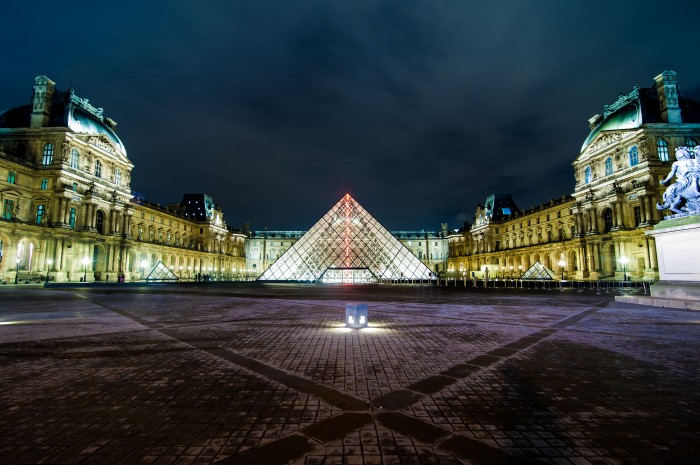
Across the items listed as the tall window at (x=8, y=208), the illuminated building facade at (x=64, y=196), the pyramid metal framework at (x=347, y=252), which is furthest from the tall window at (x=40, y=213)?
the pyramid metal framework at (x=347, y=252)

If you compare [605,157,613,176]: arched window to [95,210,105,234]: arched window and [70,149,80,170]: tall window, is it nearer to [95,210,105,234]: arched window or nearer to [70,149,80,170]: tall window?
[70,149,80,170]: tall window

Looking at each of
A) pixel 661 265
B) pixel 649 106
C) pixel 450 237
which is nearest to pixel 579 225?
pixel 649 106

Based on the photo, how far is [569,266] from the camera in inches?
1651

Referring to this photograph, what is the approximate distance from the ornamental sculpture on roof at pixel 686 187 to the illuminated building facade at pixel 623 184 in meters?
21.5

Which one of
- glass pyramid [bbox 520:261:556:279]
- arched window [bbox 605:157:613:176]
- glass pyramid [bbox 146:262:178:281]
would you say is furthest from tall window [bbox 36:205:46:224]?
arched window [bbox 605:157:613:176]

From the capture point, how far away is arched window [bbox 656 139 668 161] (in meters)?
31.2

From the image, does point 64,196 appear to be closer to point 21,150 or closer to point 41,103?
point 21,150

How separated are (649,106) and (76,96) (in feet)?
189

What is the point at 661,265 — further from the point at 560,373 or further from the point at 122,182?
the point at 122,182

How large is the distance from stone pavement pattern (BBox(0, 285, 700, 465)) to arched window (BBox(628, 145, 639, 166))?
3413 cm

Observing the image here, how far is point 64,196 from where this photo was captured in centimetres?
3039

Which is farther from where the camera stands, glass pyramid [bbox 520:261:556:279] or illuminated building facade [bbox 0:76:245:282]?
glass pyramid [bbox 520:261:556:279]

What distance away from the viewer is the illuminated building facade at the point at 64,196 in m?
28.5

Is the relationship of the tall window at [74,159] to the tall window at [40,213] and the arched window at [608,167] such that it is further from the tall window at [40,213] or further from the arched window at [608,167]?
the arched window at [608,167]
